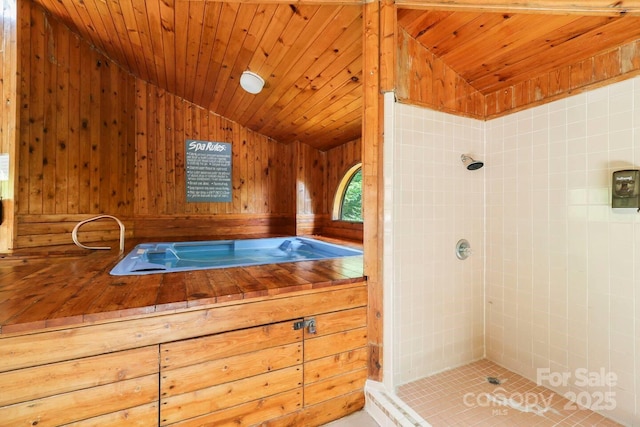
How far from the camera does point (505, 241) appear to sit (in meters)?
2.08

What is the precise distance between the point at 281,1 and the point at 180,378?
7.03 ft

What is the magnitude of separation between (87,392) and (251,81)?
2546 mm

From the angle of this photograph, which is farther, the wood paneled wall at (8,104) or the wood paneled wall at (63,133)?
the wood paneled wall at (63,133)

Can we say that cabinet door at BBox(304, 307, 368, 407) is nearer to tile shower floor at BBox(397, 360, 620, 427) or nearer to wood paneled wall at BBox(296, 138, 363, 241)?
tile shower floor at BBox(397, 360, 620, 427)

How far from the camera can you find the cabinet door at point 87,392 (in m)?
1.01

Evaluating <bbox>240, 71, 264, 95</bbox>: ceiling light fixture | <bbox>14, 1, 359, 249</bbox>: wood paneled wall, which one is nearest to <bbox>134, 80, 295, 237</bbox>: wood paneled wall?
<bbox>14, 1, 359, 249</bbox>: wood paneled wall

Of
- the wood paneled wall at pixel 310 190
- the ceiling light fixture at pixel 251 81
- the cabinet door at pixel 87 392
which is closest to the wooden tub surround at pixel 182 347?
the cabinet door at pixel 87 392

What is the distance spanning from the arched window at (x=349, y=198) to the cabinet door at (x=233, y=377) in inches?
114

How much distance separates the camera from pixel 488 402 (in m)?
1.65

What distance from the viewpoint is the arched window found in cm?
424

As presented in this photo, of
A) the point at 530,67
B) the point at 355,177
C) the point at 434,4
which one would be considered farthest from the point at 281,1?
the point at 355,177

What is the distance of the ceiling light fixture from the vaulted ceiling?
0.06 m

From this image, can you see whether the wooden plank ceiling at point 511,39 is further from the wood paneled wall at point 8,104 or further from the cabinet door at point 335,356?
the wood paneled wall at point 8,104

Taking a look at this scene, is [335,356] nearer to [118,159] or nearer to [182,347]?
[182,347]
